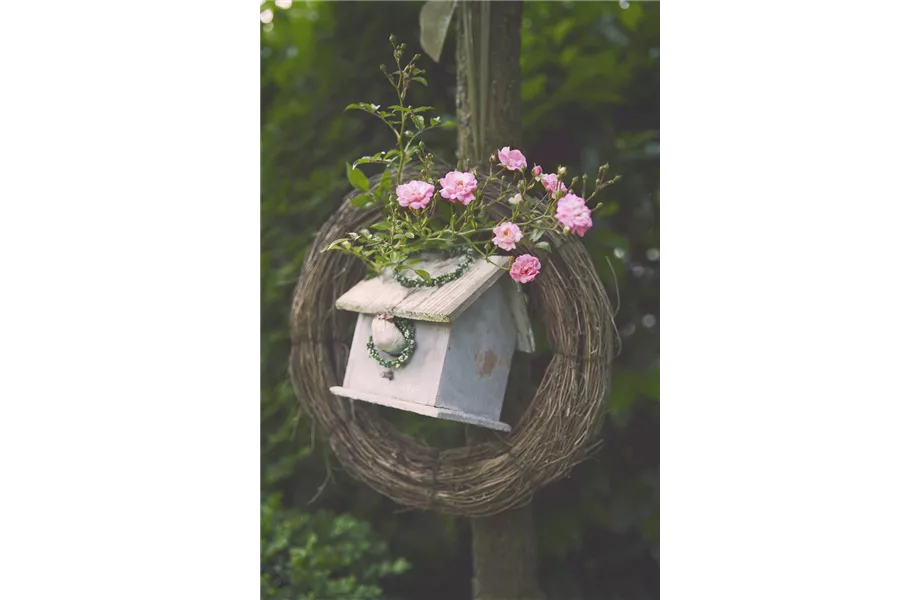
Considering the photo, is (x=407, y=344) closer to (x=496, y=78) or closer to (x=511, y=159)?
(x=511, y=159)

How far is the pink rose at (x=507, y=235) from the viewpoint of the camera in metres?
1.25

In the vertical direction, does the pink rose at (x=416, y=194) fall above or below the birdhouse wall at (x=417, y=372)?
above

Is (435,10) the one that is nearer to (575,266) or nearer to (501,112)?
(501,112)

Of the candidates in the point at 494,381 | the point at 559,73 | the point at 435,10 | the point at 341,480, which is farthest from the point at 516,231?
the point at 341,480

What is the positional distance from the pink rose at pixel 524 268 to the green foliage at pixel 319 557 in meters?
0.83

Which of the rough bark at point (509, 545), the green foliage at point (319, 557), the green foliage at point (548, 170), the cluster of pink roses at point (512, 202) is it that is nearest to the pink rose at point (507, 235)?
the cluster of pink roses at point (512, 202)

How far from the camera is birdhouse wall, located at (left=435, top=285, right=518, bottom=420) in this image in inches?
49.6

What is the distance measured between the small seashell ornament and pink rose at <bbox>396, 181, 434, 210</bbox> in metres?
0.18

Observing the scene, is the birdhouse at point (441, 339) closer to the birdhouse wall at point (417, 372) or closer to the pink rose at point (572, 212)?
the birdhouse wall at point (417, 372)

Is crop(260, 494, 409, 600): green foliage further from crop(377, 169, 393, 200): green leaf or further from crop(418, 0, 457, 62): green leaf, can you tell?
crop(418, 0, 457, 62): green leaf

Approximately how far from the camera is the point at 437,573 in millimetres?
1872

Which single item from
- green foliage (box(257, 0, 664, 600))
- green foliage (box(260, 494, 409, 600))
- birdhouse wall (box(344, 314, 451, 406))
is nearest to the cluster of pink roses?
birdhouse wall (box(344, 314, 451, 406))
